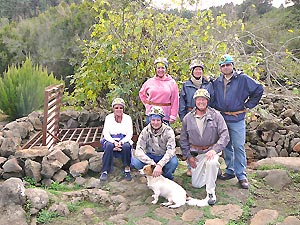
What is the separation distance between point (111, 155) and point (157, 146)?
0.63m

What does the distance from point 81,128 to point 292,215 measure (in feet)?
14.5

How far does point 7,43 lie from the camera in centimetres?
1357

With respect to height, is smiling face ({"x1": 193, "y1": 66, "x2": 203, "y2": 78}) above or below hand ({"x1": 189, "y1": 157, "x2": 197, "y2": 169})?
above

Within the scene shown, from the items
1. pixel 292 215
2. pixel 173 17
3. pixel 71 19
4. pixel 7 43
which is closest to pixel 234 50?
pixel 173 17

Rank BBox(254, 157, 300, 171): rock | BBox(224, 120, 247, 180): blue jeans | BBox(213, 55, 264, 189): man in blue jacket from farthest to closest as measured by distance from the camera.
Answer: BBox(254, 157, 300, 171): rock → BBox(224, 120, 247, 180): blue jeans → BBox(213, 55, 264, 189): man in blue jacket

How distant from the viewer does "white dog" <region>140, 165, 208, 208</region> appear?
387cm

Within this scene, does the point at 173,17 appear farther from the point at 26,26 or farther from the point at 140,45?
the point at 26,26

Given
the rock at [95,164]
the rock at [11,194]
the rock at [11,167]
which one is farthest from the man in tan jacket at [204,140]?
the rock at [11,167]

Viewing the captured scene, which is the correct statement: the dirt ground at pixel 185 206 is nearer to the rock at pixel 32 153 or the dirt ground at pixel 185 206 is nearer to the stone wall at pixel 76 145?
the stone wall at pixel 76 145

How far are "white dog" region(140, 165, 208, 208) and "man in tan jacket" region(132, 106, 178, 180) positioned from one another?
110mm

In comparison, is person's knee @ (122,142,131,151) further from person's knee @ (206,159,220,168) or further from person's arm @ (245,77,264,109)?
person's arm @ (245,77,264,109)

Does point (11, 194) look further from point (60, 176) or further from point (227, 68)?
point (227, 68)

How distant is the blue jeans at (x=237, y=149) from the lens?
Answer: 13.9ft

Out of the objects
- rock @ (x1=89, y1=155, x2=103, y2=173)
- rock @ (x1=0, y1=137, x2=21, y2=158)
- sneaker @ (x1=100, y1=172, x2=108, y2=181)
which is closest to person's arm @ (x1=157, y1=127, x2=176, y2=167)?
sneaker @ (x1=100, y1=172, x2=108, y2=181)
